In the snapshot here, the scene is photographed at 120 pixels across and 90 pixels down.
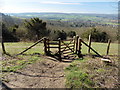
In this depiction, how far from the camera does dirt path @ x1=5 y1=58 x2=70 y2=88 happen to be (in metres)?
5.05

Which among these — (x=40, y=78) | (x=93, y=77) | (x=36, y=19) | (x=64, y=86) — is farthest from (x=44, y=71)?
(x=36, y=19)

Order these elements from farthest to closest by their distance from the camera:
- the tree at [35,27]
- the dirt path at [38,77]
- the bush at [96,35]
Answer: the bush at [96,35]
the tree at [35,27]
the dirt path at [38,77]

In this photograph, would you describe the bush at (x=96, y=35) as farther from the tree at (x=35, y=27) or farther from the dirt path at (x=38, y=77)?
the dirt path at (x=38, y=77)

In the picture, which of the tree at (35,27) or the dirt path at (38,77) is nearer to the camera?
the dirt path at (38,77)

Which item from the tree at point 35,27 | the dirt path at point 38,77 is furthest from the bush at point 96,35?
the dirt path at point 38,77

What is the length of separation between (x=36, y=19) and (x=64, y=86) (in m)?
24.8

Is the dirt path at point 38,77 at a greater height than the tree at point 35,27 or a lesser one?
lesser

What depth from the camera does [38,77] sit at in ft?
18.7

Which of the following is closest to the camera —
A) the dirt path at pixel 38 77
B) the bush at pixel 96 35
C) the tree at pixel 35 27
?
the dirt path at pixel 38 77

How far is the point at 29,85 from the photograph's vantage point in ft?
16.5

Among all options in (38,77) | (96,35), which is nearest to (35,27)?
(96,35)

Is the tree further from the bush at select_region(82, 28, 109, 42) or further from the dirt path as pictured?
the dirt path

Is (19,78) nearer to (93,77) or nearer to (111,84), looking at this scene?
(93,77)

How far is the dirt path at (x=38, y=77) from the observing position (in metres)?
5.05
